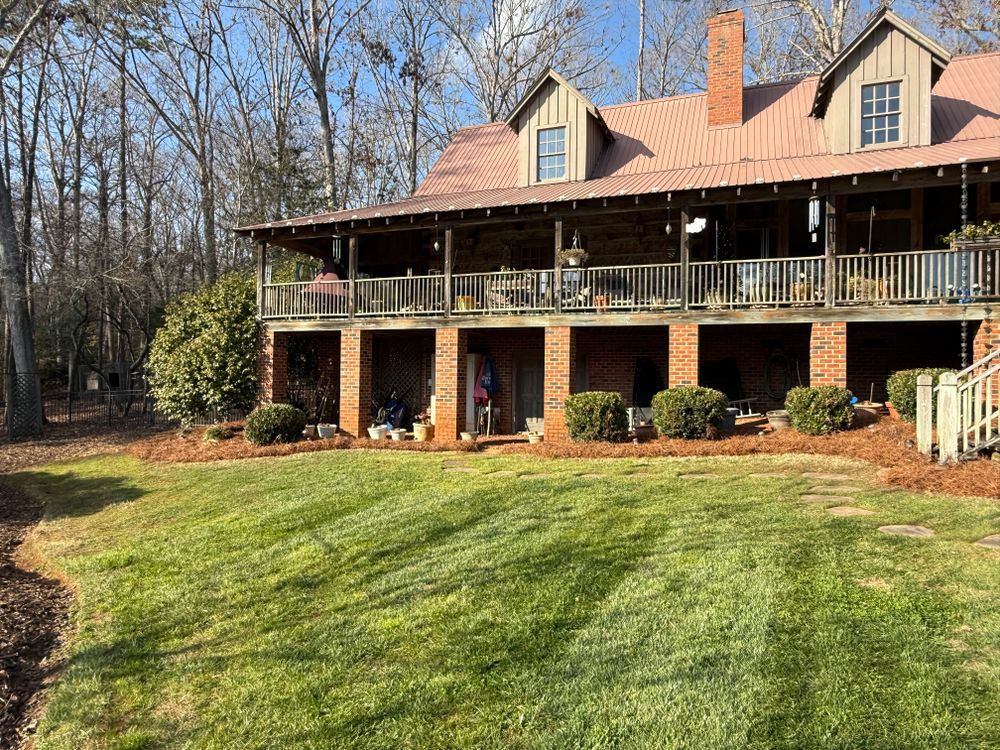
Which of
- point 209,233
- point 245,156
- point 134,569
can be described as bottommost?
point 134,569

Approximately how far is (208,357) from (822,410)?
13330 mm

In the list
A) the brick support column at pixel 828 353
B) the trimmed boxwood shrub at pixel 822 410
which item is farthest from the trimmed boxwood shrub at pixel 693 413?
the brick support column at pixel 828 353

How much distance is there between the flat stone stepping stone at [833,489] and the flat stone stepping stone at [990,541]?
1.86 metres

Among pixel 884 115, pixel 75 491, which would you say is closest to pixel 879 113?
pixel 884 115

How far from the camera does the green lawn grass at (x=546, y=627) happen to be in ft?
10.4

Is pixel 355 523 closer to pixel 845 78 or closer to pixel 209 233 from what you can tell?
pixel 845 78

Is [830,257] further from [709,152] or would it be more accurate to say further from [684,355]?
[709,152]

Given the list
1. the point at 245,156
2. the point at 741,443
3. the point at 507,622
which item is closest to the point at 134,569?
the point at 507,622

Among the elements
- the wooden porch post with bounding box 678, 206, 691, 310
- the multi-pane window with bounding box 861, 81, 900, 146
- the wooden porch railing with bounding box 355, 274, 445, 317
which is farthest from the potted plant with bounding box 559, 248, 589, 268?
the multi-pane window with bounding box 861, 81, 900, 146

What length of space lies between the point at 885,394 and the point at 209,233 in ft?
77.0

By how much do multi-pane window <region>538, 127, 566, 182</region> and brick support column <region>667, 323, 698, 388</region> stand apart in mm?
5916

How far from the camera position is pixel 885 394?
13469 millimetres

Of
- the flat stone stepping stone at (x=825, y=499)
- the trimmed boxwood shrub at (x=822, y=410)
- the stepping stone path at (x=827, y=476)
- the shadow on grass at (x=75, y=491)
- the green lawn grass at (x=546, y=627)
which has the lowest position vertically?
the shadow on grass at (x=75, y=491)

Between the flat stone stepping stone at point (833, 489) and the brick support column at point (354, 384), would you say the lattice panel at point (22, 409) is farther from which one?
the flat stone stepping stone at point (833, 489)
